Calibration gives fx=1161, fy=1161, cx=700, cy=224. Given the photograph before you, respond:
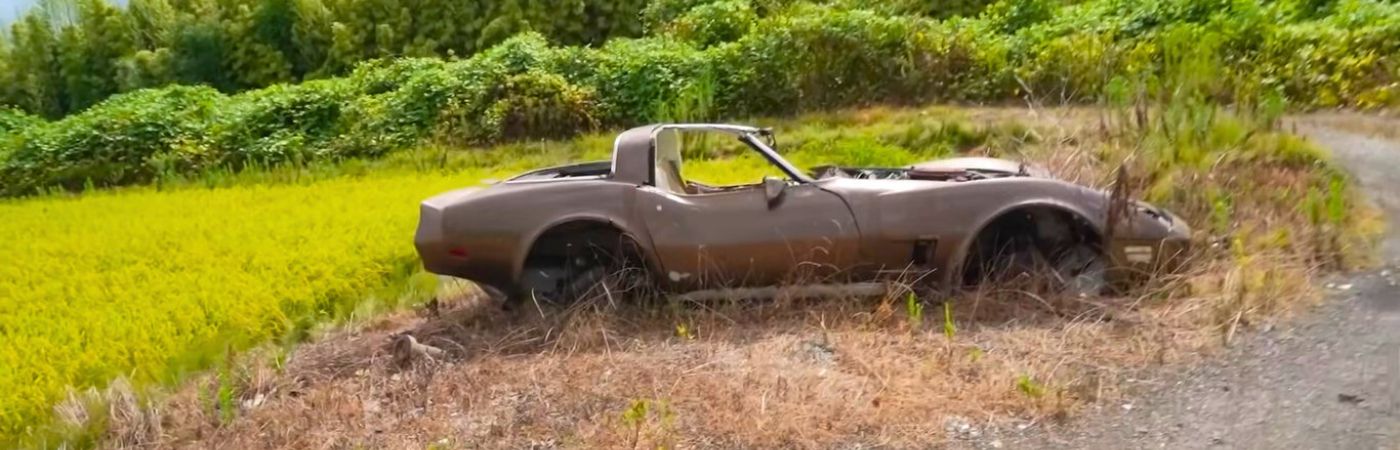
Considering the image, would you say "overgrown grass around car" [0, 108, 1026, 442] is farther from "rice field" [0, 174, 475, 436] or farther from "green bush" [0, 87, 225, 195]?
"green bush" [0, 87, 225, 195]

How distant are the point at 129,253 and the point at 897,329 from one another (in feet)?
19.4

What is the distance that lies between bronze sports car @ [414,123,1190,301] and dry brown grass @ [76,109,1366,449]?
0.17 metres

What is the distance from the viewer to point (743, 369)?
4871 mm

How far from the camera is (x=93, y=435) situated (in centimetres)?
492

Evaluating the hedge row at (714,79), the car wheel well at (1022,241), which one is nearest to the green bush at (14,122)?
the hedge row at (714,79)

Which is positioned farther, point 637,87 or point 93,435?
point 637,87

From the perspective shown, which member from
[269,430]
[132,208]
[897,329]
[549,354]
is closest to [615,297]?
[549,354]

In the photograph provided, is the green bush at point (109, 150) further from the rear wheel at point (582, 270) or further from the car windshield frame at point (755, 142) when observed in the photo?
the car windshield frame at point (755, 142)

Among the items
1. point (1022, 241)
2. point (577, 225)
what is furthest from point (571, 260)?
point (1022, 241)

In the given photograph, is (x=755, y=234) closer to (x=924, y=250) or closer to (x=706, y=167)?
(x=924, y=250)

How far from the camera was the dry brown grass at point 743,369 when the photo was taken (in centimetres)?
438

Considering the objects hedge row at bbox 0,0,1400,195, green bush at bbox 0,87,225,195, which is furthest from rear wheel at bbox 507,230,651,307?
green bush at bbox 0,87,225,195

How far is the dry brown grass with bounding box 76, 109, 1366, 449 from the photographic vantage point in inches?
173

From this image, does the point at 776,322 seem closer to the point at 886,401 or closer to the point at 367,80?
the point at 886,401
